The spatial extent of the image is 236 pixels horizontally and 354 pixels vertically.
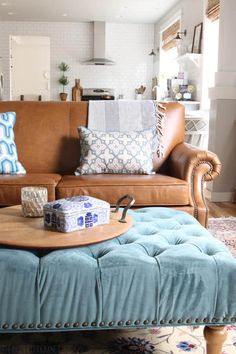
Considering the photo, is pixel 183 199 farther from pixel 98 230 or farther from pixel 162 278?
pixel 162 278

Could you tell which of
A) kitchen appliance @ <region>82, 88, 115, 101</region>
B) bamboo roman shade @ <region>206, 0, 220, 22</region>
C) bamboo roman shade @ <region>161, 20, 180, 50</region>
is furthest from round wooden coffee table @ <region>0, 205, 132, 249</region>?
kitchen appliance @ <region>82, 88, 115, 101</region>

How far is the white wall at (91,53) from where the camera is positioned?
934 centimetres

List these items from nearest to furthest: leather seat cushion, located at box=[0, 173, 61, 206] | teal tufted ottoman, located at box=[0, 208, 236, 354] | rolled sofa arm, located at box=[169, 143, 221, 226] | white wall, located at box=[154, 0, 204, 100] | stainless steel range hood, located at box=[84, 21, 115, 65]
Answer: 1. teal tufted ottoman, located at box=[0, 208, 236, 354]
2. leather seat cushion, located at box=[0, 173, 61, 206]
3. rolled sofa arm, located at box=[169, 143, 221, 226]
4. white wall, located at box=[154, 0, 204, 100]
5. stainless steel range hood, located at box=[84, 21, 115, 65]

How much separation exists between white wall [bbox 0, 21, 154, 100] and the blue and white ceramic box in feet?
26.3

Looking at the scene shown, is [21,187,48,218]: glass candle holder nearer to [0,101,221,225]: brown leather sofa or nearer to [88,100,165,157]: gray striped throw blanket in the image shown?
[0,101,221,225]: brown leather sofa

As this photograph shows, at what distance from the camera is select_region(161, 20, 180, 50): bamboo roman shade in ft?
23.9

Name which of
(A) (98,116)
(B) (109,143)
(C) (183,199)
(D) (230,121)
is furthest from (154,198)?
(D) (230,121)

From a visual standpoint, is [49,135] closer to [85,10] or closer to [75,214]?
[75,214]

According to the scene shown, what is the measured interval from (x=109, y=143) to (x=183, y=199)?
0.63 meters

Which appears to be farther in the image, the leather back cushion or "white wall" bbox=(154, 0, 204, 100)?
"white wall" bbox=(154, 0, 204, 100)

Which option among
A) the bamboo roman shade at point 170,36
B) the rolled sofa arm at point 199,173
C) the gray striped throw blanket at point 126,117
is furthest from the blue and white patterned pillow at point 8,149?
the bamboo roman shade at point 170,36

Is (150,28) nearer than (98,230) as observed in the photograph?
No

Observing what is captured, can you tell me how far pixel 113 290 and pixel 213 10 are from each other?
4.68 m

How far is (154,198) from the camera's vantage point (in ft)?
8.65
